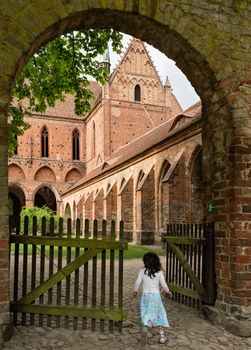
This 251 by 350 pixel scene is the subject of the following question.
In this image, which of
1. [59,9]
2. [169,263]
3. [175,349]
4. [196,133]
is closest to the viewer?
[175,349]

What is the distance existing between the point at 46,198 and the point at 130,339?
142 ft

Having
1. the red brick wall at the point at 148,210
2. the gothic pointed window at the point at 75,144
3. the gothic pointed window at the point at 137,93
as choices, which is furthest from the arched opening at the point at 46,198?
the red brick wall at the point at 148,210

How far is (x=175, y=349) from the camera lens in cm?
468

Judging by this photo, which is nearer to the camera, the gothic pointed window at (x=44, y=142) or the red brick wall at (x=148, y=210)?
the red brick wall at (x=148, y=210)

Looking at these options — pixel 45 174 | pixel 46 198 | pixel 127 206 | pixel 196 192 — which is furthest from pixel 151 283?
pixel 46 198

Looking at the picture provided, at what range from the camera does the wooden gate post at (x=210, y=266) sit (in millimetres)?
5992

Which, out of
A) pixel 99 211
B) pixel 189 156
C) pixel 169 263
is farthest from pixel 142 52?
pixel 169 263

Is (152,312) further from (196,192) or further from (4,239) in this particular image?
(196,192)

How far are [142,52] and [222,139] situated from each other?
37.0 m

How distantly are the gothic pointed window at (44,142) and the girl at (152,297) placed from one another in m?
41.7

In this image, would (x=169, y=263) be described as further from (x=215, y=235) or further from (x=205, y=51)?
(x=205, y=51)

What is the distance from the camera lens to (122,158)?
2897 cm

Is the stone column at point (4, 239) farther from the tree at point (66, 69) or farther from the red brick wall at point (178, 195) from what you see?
the red brick wall at point (178, 195)

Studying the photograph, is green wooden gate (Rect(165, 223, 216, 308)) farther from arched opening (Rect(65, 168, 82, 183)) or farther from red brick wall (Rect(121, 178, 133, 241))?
arched opening (Rect(65, 168, 82, 183))
